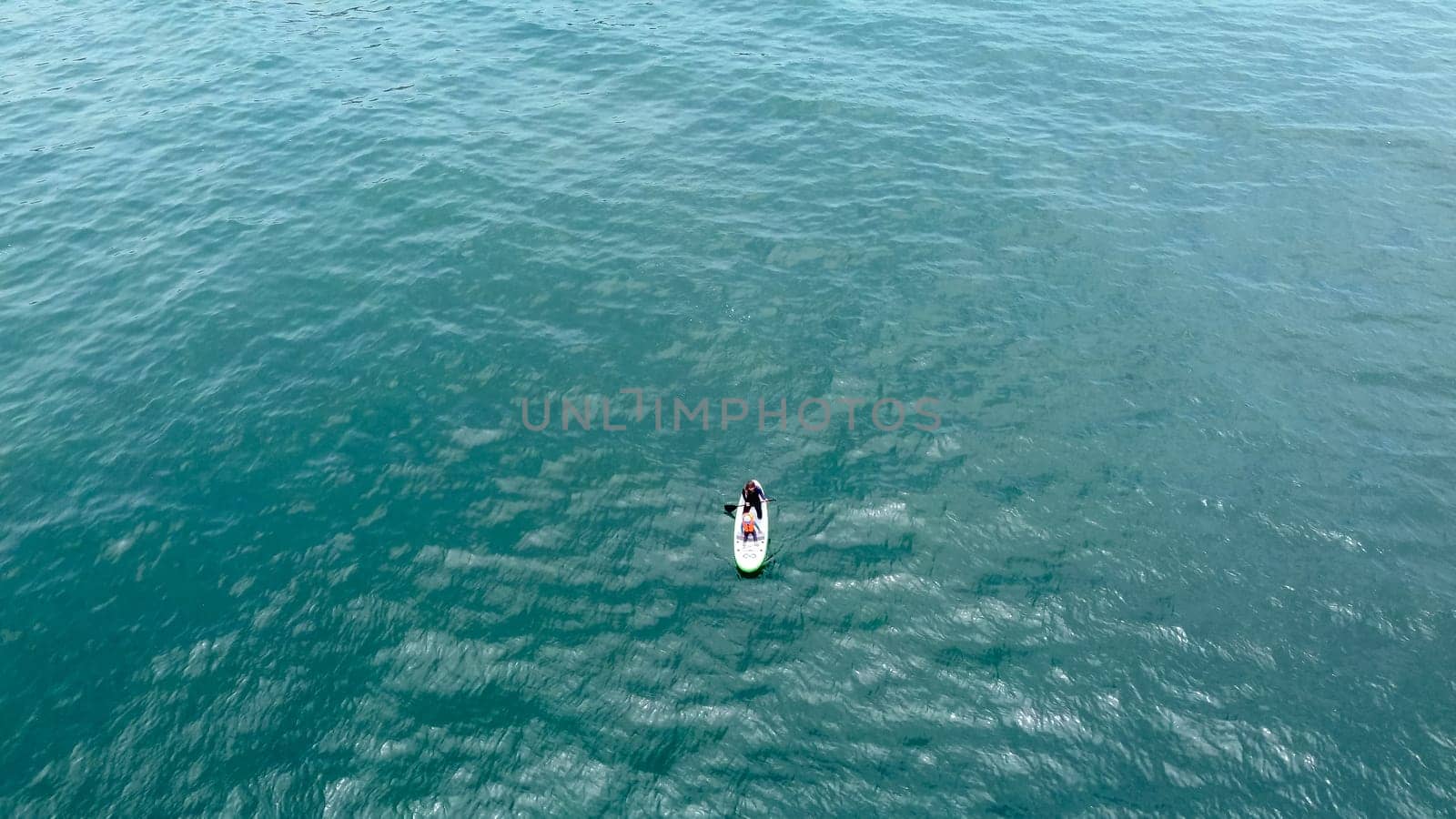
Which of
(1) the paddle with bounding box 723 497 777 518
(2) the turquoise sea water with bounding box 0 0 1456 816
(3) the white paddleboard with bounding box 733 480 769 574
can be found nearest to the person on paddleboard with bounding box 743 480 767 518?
(3) the white paddleboard with bounding box 733 480 769 574

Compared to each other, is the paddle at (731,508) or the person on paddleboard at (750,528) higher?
the person on paddleboard at (750,528)

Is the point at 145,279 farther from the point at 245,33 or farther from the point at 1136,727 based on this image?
the point at 1136,727

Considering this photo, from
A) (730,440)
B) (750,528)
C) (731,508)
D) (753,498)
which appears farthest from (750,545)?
(730,440)

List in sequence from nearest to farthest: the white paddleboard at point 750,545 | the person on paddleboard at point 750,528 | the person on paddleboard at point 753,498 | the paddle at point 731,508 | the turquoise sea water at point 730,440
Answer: the turquoise sea water at point 730,440, the white paddleboard at point 750,545, the person on paddleboard at point 750,528, the person on paddleboard at point 753,498, the paddle at point 731,508

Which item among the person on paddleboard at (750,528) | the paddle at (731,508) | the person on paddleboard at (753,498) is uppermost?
the person on paddleboard at (753,498)

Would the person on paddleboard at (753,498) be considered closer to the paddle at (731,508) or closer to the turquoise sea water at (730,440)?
the paddle at (731,508)

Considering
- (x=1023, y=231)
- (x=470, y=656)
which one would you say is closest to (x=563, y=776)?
(x=470, y=656)

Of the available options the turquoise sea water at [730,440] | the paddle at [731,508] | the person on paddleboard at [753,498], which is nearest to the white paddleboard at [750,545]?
the person on paddleboard at [753,498]

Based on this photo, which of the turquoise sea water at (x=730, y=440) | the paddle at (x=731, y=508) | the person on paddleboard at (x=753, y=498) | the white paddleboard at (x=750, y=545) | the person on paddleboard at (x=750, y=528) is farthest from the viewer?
the paddle at (x=731, y=508)
